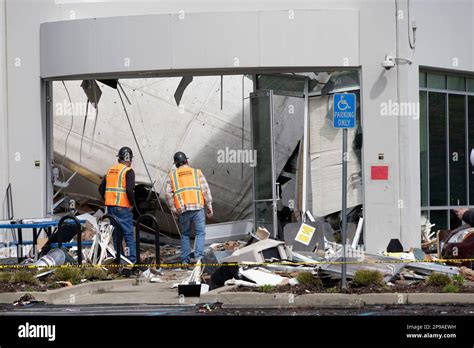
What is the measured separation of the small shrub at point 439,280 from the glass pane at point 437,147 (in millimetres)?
6602

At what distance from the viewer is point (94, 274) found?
14523 millimetres

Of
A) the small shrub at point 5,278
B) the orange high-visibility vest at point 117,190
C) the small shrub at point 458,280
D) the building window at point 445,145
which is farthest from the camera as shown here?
the building window at point 445,145

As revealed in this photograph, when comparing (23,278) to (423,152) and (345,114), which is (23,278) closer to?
(345,114)

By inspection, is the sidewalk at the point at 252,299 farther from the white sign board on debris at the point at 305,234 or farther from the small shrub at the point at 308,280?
the white sign board on debris at the point at 305,234

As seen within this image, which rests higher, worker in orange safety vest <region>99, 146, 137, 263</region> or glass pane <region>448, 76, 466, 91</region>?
glass pane <region>448, 76, 466, 91</region>

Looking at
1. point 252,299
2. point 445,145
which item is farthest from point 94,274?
point 445,145

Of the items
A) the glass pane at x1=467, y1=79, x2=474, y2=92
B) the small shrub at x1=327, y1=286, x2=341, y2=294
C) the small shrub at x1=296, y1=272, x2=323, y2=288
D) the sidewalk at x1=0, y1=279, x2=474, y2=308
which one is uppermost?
the glass pane at x1=467, y1=79, x2=474, y2=92

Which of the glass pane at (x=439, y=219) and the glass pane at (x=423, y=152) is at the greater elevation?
the glass pane at (x=423, y=152)

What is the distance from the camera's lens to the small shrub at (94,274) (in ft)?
47.4

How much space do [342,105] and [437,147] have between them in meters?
7.35

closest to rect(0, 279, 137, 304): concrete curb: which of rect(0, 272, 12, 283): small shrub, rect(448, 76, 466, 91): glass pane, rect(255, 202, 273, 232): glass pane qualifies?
rect(0, 272, 12, 283): small shrub

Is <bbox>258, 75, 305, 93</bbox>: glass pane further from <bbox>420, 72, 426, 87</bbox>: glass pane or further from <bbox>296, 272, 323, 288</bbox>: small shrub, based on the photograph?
<bbox>296, 272, 323, 288</bbox>: small shrub

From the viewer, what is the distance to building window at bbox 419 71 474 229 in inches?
764

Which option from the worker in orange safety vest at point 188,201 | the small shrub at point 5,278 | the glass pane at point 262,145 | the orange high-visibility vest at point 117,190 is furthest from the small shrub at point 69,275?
the glass pane at point 262,145
